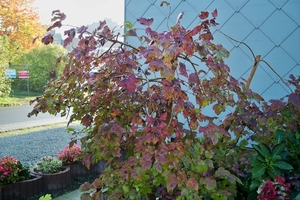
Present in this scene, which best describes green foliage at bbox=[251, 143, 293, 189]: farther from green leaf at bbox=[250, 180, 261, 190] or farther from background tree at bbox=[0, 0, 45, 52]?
background tree at bbox=[0, 0, 45, 52]

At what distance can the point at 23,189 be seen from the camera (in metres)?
2.59

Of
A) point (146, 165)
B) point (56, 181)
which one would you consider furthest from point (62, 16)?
point (56, 181)

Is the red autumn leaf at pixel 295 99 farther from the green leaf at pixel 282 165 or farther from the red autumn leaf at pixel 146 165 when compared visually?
the red autumn leaf at pixel 146 165

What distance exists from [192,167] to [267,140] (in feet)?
1.85

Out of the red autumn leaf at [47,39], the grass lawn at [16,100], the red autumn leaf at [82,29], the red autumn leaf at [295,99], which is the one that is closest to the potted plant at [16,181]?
the red autumn leaf at [47,39]

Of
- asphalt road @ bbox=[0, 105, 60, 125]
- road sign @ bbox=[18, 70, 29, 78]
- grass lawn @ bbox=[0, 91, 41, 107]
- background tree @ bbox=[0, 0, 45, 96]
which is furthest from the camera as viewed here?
→ road sign @ bbox=[18, 70, 29, 78]

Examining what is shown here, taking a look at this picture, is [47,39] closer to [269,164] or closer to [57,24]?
[57,24]

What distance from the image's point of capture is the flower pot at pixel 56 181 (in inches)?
108

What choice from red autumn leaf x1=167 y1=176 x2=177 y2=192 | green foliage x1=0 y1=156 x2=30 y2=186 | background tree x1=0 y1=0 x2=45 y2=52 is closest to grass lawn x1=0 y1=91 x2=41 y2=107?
background tree x1=0 y1=0 x2=45 y2=52

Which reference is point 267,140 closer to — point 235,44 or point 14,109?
point 235,44

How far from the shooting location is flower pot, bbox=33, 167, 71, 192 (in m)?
2.74

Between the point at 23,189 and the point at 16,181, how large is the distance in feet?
0.32

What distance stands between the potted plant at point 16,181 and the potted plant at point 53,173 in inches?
3.0

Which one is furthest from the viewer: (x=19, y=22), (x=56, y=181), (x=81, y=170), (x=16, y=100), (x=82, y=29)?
(x=19, y=22)
